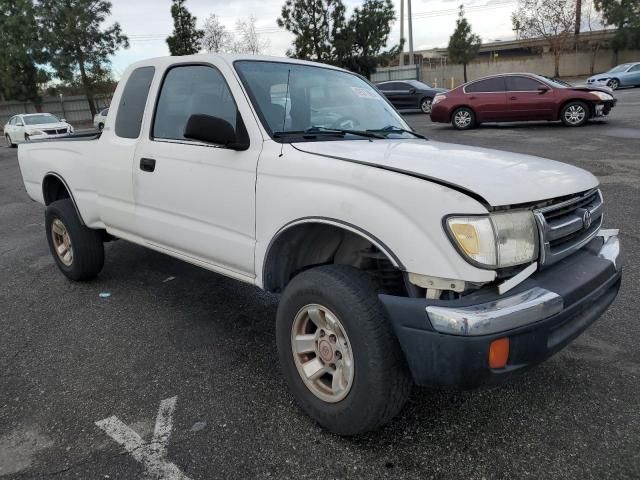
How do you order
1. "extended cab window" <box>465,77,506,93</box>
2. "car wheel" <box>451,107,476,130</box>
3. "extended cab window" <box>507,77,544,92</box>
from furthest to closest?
"car wheel" <box>451,107,476,130</box>, "extended cab window" <box>465,77,506,93</box>, "extended cab window" <box>507,77,544,92</box>

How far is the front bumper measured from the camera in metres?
2.08

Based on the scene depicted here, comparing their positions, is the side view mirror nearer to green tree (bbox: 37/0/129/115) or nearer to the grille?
the grille

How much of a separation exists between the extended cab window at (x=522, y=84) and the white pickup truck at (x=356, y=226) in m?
12.1

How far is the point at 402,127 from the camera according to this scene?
387 centimetres

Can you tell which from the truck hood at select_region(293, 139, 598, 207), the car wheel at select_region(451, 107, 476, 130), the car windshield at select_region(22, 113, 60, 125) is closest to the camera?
the truck hood at select_region(293, 139, 598, 207)

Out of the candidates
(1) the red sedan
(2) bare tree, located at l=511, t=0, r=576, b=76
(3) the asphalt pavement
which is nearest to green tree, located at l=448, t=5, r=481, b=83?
(2) bare tree, located at l=511, t=0, r=576, b=76

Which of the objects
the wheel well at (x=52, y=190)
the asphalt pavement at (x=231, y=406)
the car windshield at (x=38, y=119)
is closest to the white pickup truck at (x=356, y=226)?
the asphalt pavement at (x=231, y=406)

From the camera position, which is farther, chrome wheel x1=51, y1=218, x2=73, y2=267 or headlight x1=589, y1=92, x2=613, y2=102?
headlight x1=589, y1=92, x2=613, y2=102

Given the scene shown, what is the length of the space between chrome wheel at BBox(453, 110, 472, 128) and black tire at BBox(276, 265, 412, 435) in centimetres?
1439

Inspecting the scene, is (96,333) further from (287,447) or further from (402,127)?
(402,127)

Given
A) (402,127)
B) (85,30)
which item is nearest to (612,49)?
(85,30)

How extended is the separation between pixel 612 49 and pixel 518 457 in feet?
172

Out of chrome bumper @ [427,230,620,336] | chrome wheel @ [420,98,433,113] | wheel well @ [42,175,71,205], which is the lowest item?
chrome bumper @ [427,230,620,336]

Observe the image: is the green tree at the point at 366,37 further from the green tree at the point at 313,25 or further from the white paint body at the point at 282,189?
the white paint body at the point at 282,189
